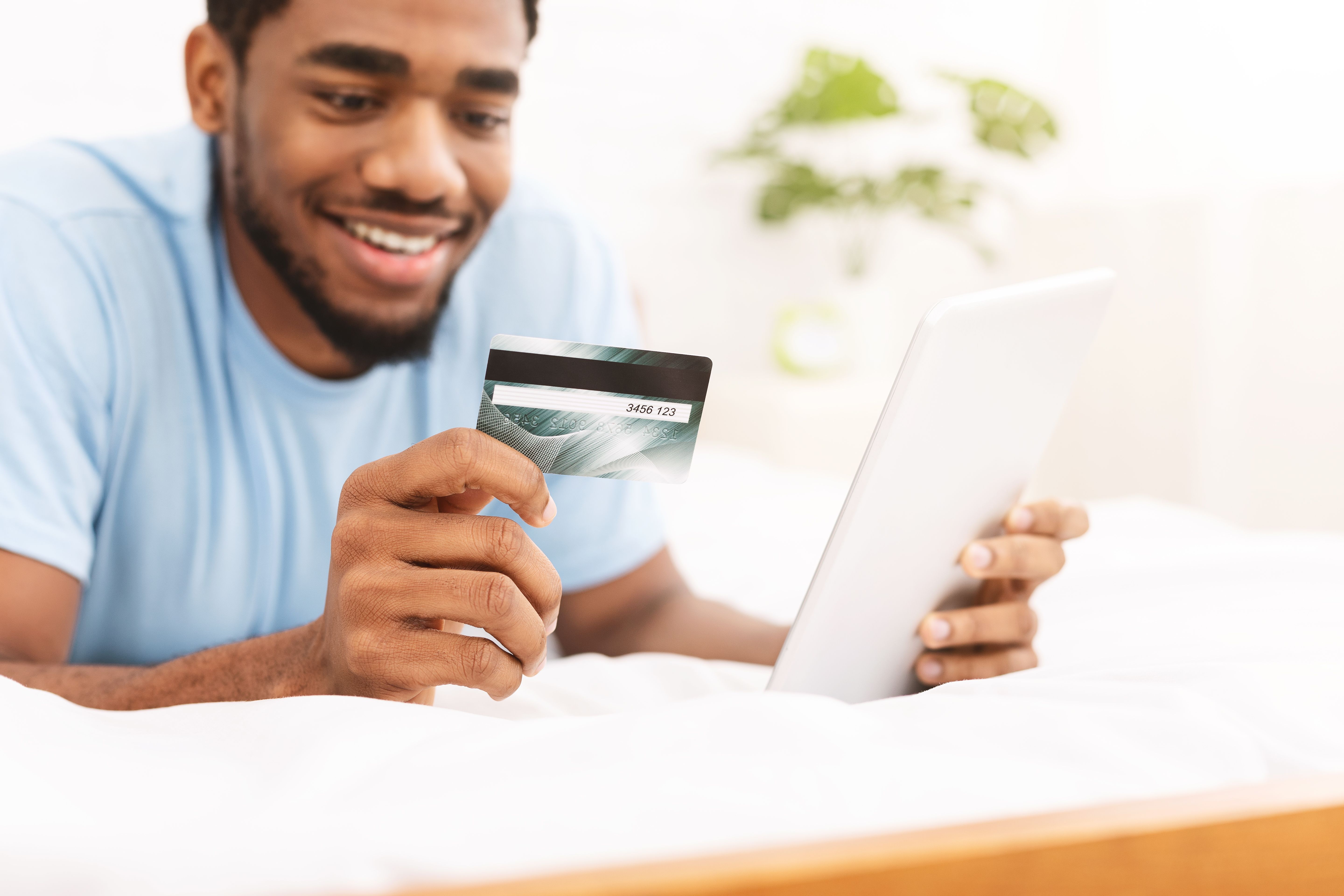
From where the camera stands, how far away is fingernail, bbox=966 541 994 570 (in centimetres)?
77

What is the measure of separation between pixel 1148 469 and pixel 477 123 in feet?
7.45

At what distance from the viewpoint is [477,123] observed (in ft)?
3.31

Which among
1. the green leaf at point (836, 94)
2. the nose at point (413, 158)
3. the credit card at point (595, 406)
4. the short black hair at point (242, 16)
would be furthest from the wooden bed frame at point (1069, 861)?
the green leaf at point (836, 94)

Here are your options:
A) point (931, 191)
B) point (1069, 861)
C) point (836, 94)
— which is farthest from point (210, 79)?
point (931, 191)

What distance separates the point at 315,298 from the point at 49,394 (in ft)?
0.82

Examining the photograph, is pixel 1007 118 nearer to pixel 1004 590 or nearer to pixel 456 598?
pixel 1004 590

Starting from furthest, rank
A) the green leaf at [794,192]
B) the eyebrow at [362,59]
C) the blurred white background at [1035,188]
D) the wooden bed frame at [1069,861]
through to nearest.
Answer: the green leaf at [794,192]
the blurred white background at [1035,188]
the eyebrow at [362,59]
the wooden bed frame at [1069,861]

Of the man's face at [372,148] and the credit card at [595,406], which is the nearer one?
the credit card at [595,406]

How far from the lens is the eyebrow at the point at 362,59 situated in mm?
926

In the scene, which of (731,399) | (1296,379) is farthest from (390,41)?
(1296,379)

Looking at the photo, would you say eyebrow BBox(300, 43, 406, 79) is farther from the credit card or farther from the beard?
the credit card

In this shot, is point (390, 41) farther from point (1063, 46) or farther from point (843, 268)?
point (1063, 46)

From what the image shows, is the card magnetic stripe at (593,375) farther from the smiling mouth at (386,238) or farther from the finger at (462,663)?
the smiling mouth at (386,238)

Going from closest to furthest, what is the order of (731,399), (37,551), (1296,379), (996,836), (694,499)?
1. (996,836)
2. (37,551)
3. (694,499)
4. (1296,379)
5. (731,399)
